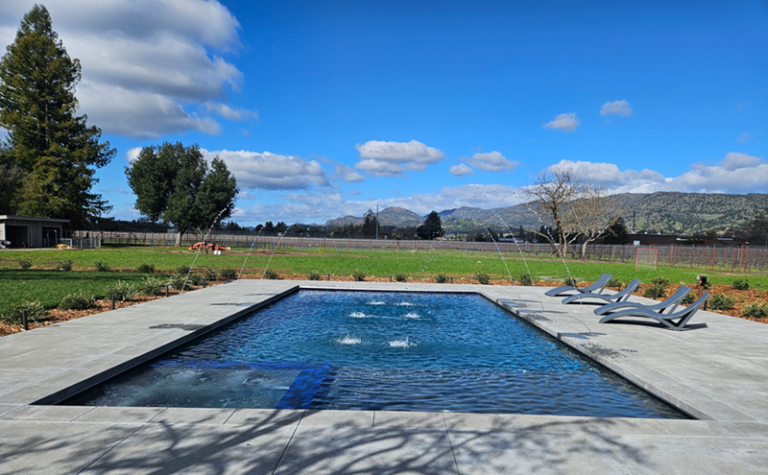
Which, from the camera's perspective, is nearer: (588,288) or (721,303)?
(721,303)

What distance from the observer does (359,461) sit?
11.5 feet

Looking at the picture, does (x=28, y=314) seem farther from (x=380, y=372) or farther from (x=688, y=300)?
(x=688, y=300)

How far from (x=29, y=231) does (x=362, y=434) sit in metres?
52.6

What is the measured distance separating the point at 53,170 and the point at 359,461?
176ft

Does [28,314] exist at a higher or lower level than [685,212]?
lower

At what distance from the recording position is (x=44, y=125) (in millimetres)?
44406

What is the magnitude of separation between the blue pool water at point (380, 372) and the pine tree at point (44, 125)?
46236 millimetres

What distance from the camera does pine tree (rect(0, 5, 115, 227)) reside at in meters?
43.7

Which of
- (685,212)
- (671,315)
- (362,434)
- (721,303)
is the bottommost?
(721,303)

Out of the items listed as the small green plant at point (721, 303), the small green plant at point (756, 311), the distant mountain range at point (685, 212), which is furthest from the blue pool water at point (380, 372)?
the distant mountain range at point (685, 212)

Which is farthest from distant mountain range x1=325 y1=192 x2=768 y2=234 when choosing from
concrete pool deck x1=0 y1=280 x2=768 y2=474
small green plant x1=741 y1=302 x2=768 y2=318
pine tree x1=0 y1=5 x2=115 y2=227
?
concrete pool deck x1=0 y1=280 x2=768 y2=474

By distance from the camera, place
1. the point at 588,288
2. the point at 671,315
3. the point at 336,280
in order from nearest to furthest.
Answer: the point at 671,315 → the point at 588,288 → the point at 336,280

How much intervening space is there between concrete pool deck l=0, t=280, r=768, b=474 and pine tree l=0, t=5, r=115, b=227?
47863 mm

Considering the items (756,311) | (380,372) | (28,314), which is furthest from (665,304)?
(28,314)
